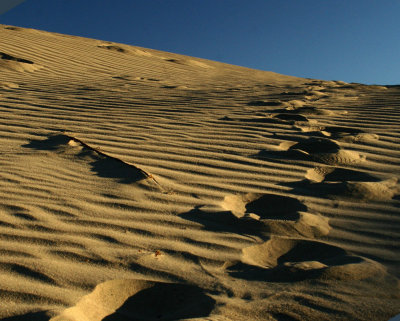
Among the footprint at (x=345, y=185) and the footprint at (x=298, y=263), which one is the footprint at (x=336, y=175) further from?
the footprint at (x=298, y=263)

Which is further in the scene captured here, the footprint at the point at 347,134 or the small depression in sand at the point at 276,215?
the footprint at the point at 347,134

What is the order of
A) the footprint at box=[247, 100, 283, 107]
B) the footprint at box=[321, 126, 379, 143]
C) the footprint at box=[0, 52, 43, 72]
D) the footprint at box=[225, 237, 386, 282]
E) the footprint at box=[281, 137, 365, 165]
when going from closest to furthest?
the footprint at box=[225, 237, 386, 282] → the footprint at box=[281, 137, 365, 165] → the footprint at box=[321, 126, 379, 143] → the footprint at box=[247, 100, 283, 107] → the footprint at box=[0, 52, 43, 72]

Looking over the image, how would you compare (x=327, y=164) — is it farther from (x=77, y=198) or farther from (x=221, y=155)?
(x=77, y=198)

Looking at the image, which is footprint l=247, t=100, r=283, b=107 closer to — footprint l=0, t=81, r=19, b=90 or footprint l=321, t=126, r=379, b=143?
footprint l=321, t=126, r=379, b=143

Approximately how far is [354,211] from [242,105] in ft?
9.72

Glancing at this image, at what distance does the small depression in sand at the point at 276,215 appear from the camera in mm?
2412

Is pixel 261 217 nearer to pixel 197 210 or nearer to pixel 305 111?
pixel 197 210

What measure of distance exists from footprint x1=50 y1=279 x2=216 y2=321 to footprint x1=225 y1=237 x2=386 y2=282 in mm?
260

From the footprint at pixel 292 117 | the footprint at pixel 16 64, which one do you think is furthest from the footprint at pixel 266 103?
the footprint at pixel 16 64

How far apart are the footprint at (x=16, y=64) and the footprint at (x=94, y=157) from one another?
148 inches

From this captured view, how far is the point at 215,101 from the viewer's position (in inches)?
224

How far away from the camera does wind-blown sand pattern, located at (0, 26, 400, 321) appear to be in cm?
183

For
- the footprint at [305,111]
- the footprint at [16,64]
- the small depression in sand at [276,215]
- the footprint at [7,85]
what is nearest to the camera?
the small depression in sand at [276,215]

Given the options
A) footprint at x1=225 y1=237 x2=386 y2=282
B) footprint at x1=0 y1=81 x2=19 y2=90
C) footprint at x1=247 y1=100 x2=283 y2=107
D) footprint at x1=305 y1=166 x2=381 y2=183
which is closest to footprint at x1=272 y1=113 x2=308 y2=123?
footprint at x1=247 y1=100 x2=283 y2=107
